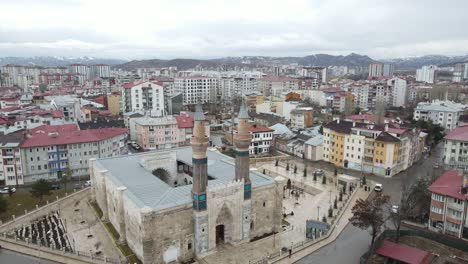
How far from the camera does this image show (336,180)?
49188 mm

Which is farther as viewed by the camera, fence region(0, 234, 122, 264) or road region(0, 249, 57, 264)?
road region(0, 249, 57, 264)

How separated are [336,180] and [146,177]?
27786 millimetres

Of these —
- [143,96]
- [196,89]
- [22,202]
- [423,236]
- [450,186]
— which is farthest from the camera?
[196,89]

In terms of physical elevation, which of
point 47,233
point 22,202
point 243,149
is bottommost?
point 47,233

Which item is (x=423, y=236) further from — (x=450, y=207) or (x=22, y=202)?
(x=22, y=202)

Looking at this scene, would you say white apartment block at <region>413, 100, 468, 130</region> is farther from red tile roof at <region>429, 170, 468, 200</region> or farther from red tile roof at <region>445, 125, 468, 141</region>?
red tile roof at <region>429, 170, 468, 200</region>

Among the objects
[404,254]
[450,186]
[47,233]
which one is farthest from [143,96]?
[404,254]

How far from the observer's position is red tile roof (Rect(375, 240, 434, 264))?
1040 inches

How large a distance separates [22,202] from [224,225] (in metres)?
26.3

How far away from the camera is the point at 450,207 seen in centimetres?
3180

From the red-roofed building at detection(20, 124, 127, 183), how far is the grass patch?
4.71 m

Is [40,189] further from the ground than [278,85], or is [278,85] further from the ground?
[278,85]

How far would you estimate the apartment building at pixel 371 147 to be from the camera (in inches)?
1981

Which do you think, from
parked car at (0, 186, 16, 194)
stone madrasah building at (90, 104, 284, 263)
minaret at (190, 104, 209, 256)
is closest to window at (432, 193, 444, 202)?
stone madrasah building at (90, 104, 284, 263)
